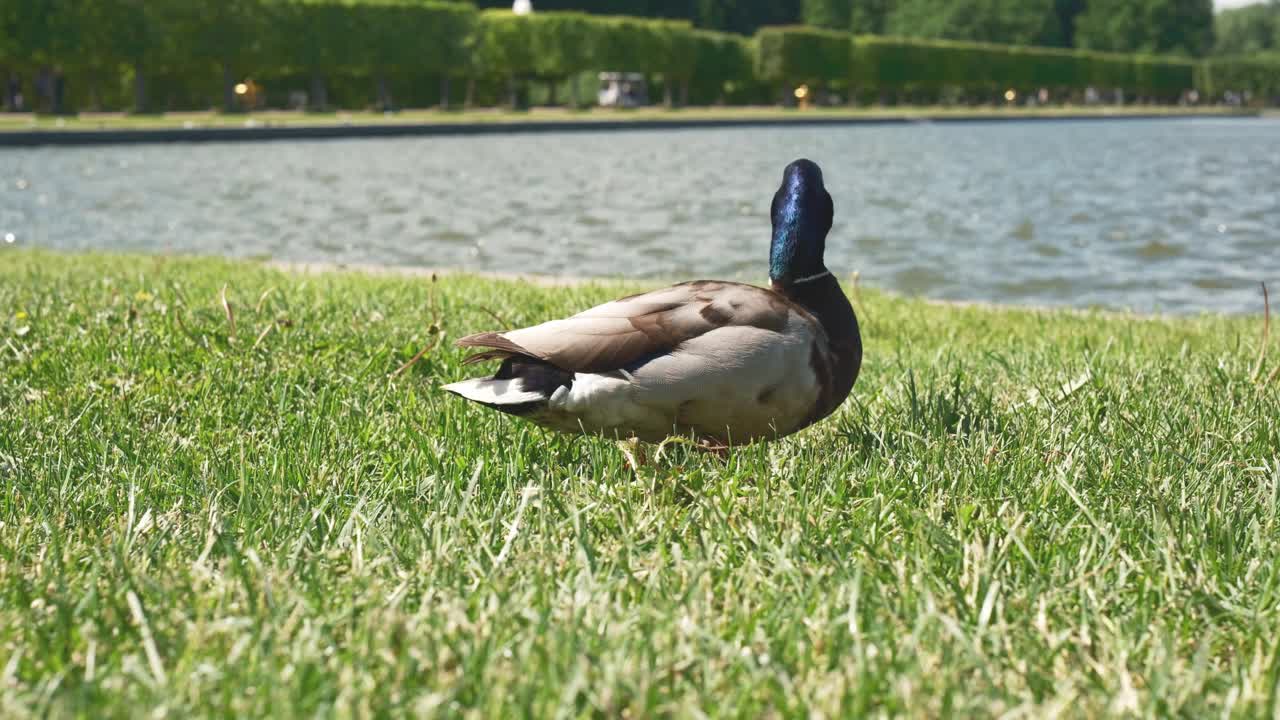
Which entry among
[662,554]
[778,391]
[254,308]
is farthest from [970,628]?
[254,308]

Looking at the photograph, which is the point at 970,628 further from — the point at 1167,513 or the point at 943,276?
the point at 943,276

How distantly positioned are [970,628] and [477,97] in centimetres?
6032

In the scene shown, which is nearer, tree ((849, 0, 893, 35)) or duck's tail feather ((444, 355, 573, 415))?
duck's tail feather ((444, 355, 573, 415))

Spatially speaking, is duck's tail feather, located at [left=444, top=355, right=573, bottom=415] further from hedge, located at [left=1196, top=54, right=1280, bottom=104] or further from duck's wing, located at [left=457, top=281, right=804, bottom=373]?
hedge, located at [left=1196, top=54, right=1280, bottom=104]

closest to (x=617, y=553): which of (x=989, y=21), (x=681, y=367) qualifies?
(x=681, y=367)

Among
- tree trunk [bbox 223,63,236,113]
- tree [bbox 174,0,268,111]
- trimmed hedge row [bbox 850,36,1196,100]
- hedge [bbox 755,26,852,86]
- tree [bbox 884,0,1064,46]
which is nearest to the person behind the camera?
tree [bbox 174,0,268,111]

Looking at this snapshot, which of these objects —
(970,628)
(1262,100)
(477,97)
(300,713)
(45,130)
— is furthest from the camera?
(1262,100)

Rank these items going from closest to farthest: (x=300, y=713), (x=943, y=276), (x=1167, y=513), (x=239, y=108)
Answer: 1. (x=300, y=713)
2. (x=1167, y=513)
3. (x=943, y=276)
4. (x=239, y=108)

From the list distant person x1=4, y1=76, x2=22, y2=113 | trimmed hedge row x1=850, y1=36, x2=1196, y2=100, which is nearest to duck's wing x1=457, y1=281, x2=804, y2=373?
distant person x1=4, y1=76, x2=22, y2=113

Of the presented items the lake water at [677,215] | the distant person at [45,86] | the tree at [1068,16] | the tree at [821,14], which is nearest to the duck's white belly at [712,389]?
the lake water at [677,215]

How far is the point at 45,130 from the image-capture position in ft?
96.9

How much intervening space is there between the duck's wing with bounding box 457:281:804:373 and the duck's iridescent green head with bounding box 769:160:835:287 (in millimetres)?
152

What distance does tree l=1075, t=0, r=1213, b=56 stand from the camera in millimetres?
105500

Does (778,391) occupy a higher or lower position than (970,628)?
higher
